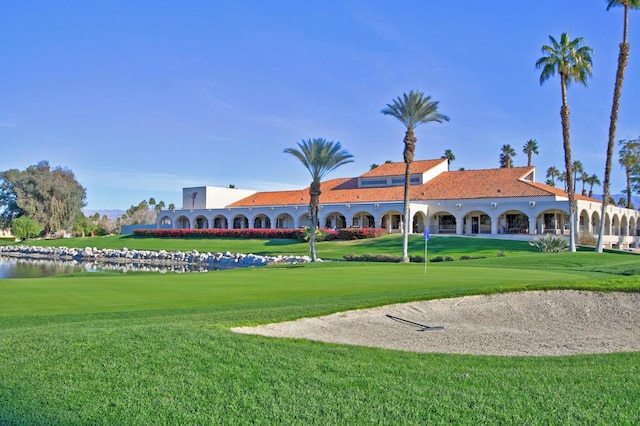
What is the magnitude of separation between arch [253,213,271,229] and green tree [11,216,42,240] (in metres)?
33.8

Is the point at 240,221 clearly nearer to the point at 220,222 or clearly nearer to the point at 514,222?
the point at 220,222

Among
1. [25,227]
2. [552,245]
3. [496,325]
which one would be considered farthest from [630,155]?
[25,227]

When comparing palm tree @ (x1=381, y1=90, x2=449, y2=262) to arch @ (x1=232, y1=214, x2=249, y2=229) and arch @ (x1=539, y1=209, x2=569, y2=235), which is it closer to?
arch @ (x1=539, y1=209, x2=569, y2=235)

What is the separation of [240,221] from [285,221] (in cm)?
809

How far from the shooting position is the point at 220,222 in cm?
8075

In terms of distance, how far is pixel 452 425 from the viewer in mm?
5316

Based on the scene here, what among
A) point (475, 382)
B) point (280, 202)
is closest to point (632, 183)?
point (280, 202)

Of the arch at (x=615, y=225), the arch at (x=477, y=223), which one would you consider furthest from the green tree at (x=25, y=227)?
the arch at (x=615, y=225)

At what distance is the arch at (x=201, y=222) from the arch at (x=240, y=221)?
12.9ft

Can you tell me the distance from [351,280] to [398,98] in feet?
75.7

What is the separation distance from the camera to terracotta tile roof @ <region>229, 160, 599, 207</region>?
194 ft

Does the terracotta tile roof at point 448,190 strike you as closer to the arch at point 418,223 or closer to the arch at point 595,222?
the arch at point 418,223

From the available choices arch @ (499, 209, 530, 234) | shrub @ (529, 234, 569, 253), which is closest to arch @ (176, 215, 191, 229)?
arch @ (499, 209, 530, 234)

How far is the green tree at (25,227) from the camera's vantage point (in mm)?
85312
